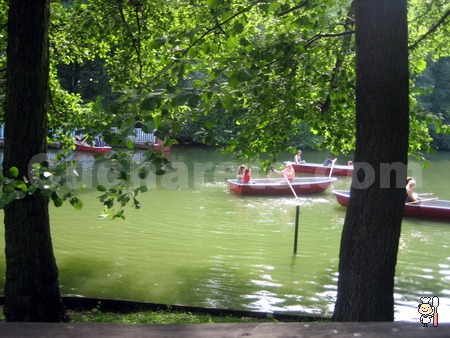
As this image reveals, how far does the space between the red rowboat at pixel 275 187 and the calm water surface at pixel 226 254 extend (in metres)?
0.39

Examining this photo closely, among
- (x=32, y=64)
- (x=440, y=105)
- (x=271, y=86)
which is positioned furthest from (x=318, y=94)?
(x=440, y=105)

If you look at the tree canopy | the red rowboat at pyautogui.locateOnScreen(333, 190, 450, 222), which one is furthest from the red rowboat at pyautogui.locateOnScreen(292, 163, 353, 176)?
the tree canopy

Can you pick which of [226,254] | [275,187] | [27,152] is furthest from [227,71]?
[275,187]

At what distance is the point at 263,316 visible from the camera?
6.89 m

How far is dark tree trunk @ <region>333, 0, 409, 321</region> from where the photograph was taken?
370 centimetres

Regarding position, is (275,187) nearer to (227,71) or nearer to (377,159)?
(227,71)

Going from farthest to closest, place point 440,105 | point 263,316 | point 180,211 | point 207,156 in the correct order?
point 440,105, point 207,156, point 180,211, point 263,316

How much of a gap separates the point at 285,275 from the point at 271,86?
5.21 meters

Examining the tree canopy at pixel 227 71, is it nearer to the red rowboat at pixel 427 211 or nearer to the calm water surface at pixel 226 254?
the calm water surface at pixel 226 254

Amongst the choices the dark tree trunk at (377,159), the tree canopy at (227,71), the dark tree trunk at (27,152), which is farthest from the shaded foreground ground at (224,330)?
the dark tree trunk at (27,152)

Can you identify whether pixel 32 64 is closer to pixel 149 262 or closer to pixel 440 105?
pixel 149 262

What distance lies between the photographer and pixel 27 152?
5207mm

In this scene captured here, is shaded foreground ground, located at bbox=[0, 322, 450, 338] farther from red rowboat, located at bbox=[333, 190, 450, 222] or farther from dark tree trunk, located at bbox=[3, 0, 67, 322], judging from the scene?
red rowboat, located at bbox=[333, 190, 450, 222]

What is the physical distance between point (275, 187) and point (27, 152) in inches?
592
